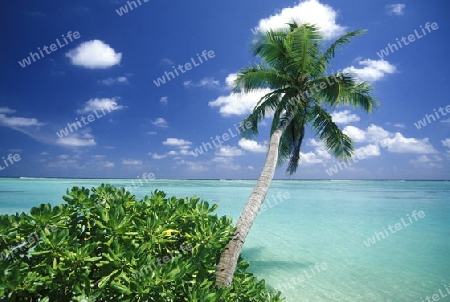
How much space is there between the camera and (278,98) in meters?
6.96

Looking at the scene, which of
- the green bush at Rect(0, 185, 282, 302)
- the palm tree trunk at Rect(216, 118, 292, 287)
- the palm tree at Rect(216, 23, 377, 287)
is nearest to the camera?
the green bush at Rect(0, 185, 282, 302)

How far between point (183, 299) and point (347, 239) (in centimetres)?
1090

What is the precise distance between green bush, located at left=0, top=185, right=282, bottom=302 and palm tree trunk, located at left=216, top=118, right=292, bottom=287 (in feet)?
1.24

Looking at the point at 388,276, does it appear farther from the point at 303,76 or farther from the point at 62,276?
the point at 62,276

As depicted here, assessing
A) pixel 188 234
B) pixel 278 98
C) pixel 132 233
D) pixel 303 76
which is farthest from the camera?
pixel 278 98

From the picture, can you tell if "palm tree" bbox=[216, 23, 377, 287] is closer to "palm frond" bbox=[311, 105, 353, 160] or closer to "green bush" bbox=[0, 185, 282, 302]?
"palm frond" bbox=[311, 105, 353, 160]

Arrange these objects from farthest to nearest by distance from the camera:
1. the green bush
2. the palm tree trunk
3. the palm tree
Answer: the palm tree
the palm tree trunk
the green bush

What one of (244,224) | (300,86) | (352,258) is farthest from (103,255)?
(352,258)

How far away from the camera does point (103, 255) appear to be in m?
1.92

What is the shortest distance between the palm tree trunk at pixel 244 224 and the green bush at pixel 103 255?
378 millimetres

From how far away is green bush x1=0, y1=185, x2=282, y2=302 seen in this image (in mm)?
1811

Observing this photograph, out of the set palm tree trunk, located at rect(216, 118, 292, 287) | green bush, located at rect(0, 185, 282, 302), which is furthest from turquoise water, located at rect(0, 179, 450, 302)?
green bush, located at rect(0, 185, 282, 302)

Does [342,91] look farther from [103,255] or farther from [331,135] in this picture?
[103,255]

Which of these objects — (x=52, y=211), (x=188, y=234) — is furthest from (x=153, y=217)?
(x=52, y=211)
